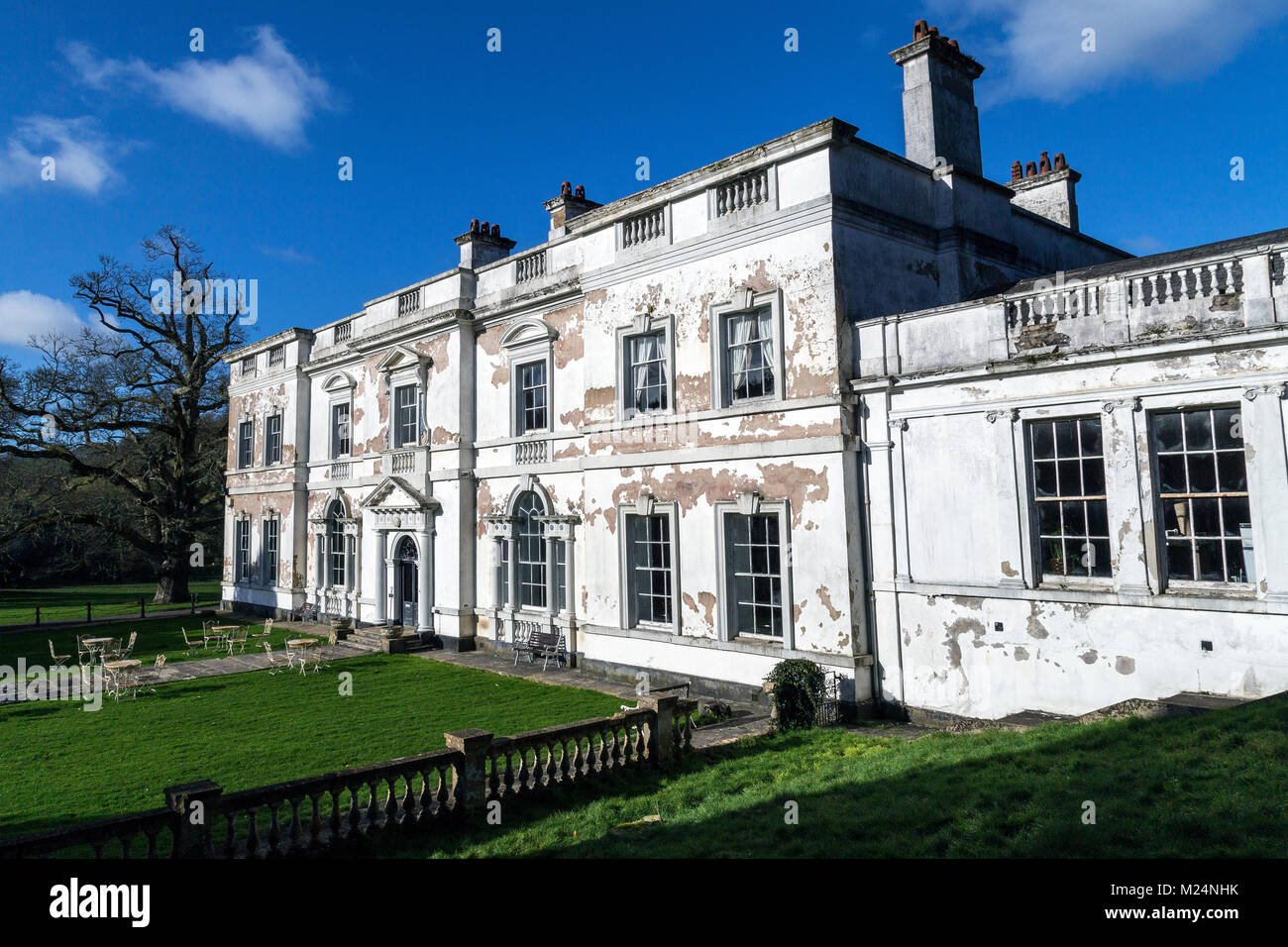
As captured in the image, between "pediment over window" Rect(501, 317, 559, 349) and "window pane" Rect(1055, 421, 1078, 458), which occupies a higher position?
"pediment over window" Rect(501, 317, 559, 349)

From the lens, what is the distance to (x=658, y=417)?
48.7 ft

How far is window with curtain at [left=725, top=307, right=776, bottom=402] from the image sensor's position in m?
13.4

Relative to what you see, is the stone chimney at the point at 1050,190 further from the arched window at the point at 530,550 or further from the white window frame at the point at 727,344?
the arched window at the point at 530,550

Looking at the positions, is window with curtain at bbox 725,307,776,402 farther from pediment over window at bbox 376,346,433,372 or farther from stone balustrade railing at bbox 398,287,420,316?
stone balustrade railing at bbox 398,287,420,316

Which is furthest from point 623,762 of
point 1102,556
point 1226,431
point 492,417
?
point 492,417

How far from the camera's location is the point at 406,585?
852 inches

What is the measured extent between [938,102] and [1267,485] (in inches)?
357

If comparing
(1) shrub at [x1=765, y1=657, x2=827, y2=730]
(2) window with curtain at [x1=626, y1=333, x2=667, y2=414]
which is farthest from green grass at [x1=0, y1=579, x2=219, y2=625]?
(1) shrub at [x1=765, y1=657, x2=827, y2=730]

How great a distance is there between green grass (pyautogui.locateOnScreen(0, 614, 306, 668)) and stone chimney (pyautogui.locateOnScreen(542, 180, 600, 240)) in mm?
13046

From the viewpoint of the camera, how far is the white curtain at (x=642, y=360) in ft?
49.9

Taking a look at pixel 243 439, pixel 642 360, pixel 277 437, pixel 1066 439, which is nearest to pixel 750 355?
pixel 642 360

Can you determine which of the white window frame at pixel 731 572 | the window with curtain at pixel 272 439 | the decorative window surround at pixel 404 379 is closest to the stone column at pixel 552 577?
the white window frame at pixel 731 572

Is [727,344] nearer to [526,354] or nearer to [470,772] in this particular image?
[526,354]
